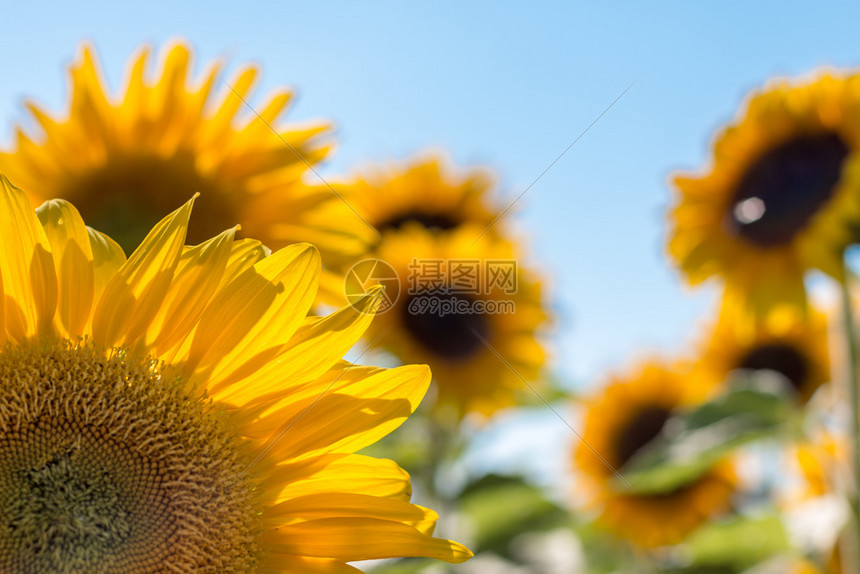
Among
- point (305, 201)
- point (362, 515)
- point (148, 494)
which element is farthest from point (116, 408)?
point (305, 201)

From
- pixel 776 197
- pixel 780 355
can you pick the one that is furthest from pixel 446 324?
pixel 780 355

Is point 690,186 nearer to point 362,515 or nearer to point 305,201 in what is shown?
point 305,201

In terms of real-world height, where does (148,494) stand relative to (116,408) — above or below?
below

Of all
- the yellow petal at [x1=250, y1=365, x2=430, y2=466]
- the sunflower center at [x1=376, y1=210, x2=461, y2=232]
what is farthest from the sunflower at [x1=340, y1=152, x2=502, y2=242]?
the yellow petal at [x1=250, y1=365, x2=430, y2=466]

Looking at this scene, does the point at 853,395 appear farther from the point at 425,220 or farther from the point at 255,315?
the point at 255,315

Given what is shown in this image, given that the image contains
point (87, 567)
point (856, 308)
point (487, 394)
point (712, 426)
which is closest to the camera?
point (87, 567)

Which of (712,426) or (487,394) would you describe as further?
(487,394)

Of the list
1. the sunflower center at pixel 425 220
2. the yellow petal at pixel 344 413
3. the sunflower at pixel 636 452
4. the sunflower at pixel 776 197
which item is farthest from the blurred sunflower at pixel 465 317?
the yellow petal at pixel 344 413
